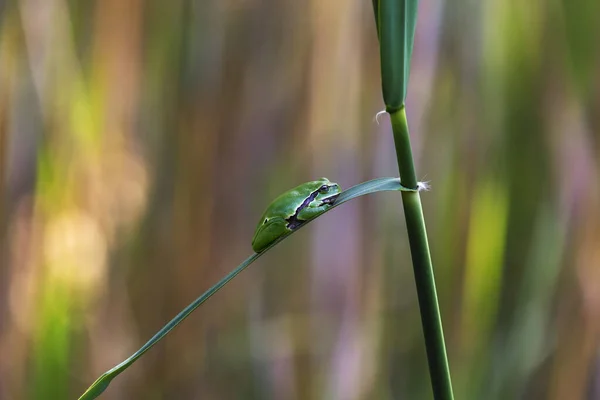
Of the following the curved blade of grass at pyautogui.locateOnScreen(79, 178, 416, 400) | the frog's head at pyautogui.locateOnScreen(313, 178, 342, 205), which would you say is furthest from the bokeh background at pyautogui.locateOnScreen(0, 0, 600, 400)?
the curved blade of grass at pyautogui.locateOnScreen(79, 178, 416, 400)

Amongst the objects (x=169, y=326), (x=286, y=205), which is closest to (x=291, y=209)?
(x=286, y=205)

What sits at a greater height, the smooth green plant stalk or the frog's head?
the frog's head

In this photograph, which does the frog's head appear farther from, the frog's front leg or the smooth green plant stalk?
the smooth green plant stalk

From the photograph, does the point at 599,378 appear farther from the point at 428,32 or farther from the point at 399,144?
the point at 399,144

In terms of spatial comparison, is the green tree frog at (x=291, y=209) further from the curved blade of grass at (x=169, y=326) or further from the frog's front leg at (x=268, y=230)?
the curved blade of grass at (x=169, y=326)

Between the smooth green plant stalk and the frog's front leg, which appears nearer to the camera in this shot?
the smooth green plant stalk
